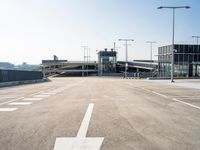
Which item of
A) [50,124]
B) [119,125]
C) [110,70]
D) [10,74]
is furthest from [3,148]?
[110,70]

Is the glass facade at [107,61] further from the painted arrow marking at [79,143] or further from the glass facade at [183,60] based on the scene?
the painted arrow marking at [79,143]

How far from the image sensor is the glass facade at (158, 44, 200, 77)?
71.1 m

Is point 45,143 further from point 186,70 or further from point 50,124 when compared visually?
point 186,70

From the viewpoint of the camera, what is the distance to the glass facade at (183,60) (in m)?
71.1

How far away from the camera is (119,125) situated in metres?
8.21

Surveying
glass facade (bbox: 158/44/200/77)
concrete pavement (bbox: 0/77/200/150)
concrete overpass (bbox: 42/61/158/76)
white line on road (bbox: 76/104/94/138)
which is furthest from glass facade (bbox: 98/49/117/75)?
white line on road (bbox: 76/104/94/138)

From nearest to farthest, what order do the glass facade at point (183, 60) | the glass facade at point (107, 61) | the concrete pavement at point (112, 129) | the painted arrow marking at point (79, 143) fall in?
the painted arrow marking at point (79, 143) → the concrete pavement at point (112, 129) → the glass facade at point (183, 60) → the glass facade at point (107, 61)

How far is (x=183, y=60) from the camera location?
71.9m

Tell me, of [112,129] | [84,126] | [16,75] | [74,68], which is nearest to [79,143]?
[112,129]

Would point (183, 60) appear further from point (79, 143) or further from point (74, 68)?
point (74, 68)

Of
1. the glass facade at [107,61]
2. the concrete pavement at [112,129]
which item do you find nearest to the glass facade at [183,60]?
the glass facade at [107,61]

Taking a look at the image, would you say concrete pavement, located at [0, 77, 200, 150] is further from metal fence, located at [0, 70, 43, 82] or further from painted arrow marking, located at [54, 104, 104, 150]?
metal fence, located at [0, 70, 43, 82]

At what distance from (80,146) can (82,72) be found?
135 meters

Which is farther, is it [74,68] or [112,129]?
[74,68]
